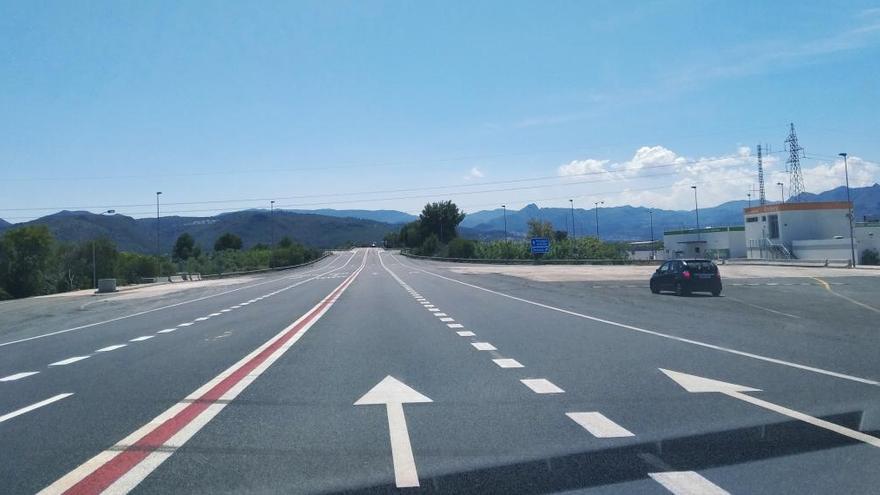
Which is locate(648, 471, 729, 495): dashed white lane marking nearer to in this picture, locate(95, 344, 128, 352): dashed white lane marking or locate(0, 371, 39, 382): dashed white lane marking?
locate(0, 371, 39, 382): dashed white lane marking

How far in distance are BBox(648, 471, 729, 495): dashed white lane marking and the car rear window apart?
26708 mm

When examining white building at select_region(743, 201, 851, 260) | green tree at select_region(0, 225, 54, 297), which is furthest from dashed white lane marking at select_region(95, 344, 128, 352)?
white building at select_region(743, 201, 851, 260)

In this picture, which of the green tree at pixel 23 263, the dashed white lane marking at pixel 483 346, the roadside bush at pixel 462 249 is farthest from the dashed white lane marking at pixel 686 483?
the roadside bush at pixel 462 249

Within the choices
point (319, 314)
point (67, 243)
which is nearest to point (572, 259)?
point (67, 243)

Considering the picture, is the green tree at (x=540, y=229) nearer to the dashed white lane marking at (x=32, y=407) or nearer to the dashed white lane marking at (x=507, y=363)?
the dashed white lane marking at (x=507, y=363)

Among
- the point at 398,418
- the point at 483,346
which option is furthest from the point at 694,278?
the point at 398,418

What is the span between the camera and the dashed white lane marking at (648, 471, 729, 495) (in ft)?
19.5

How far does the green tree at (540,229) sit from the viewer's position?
152 m

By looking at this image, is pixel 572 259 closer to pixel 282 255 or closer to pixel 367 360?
pixel 282 255

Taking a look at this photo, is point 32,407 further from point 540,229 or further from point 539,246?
point 540,229

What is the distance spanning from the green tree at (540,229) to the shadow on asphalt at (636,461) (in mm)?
143685

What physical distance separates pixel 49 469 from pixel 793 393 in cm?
834

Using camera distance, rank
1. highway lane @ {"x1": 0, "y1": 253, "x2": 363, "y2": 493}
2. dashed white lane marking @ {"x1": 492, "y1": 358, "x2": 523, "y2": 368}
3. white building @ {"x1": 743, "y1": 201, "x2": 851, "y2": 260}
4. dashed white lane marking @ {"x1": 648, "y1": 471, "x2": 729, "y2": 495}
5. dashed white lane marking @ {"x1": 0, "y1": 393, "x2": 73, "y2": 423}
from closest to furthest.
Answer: dashed white lane marking @ {"x1": 648, "y1": 471, "x2": 729, "y2": 495}
highway lane @ {"x1": 0, "y1": 253, "x2": 363, "y2": 493}
dashed white lane marking @ {"x1": 0, "y1": 393, "x2": 73, "y2": 423}
dashed white lane marking @ {"x1": 492, "y1": 358, "x2": 523, "y2": 368}
white building @ {"x1": 743, "y1": 201, "x2": 851, "y2": 260}

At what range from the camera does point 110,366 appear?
529 inches
